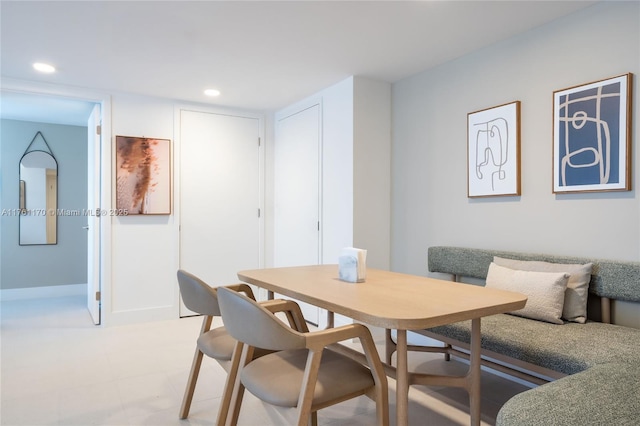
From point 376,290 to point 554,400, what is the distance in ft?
2.61

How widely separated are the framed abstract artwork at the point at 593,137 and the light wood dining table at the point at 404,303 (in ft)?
3.45

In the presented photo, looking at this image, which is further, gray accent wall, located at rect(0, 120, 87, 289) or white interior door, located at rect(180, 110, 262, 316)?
gray accent wall, located at rect(0, 120, 87, 289)

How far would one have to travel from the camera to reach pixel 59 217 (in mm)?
5398

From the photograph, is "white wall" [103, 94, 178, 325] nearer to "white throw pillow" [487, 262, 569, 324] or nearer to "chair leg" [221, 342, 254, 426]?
"chair leg" [221, 342, 254, 426]

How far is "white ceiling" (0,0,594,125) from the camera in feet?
7.91

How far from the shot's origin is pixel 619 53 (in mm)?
2240

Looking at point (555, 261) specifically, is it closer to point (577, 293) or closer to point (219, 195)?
point (577, 293)

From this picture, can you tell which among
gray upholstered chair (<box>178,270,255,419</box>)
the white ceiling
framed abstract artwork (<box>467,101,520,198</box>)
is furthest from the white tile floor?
the white ceiling

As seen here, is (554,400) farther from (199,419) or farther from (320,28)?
(320,28)

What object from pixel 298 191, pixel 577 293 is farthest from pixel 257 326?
pixel 298 191

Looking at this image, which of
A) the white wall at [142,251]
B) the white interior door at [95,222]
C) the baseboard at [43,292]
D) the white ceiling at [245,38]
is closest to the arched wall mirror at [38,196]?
the baseboard at [43,292]

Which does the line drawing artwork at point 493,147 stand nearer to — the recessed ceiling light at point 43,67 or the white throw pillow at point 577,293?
the white throw pillow at point 577,293

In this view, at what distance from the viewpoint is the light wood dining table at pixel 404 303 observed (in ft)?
4.62

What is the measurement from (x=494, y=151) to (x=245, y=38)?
1.94 m
